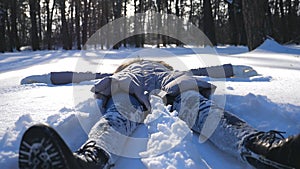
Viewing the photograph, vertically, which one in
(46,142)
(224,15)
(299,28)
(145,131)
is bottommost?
(145,131)

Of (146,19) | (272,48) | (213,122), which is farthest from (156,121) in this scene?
(146,19)

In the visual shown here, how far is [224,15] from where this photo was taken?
30438mm

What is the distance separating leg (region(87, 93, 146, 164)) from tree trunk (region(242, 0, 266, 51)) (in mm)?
5051

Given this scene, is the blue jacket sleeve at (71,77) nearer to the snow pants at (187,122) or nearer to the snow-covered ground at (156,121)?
the snow-covered ground at (156,121)

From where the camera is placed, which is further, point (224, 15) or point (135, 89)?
point (224, 15)

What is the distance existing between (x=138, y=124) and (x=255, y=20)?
517 cm

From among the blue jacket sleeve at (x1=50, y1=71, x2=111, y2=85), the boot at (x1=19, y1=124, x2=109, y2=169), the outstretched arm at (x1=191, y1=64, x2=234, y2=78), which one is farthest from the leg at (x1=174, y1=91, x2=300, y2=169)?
the blue jacket sleeve at (x1=50, y1=71, x2=111, y2=85)

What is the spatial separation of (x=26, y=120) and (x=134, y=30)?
25.7 metres

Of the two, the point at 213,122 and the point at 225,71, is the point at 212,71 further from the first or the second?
the point at 213,122

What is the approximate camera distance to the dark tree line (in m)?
11.6

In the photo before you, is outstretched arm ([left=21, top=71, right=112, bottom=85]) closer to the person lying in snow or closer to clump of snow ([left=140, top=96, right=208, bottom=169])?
the person lying in snow

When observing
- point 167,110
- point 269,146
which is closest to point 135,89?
point 167,110

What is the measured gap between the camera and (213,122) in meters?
1.49

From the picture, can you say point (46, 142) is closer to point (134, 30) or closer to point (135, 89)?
point (135, 89)
